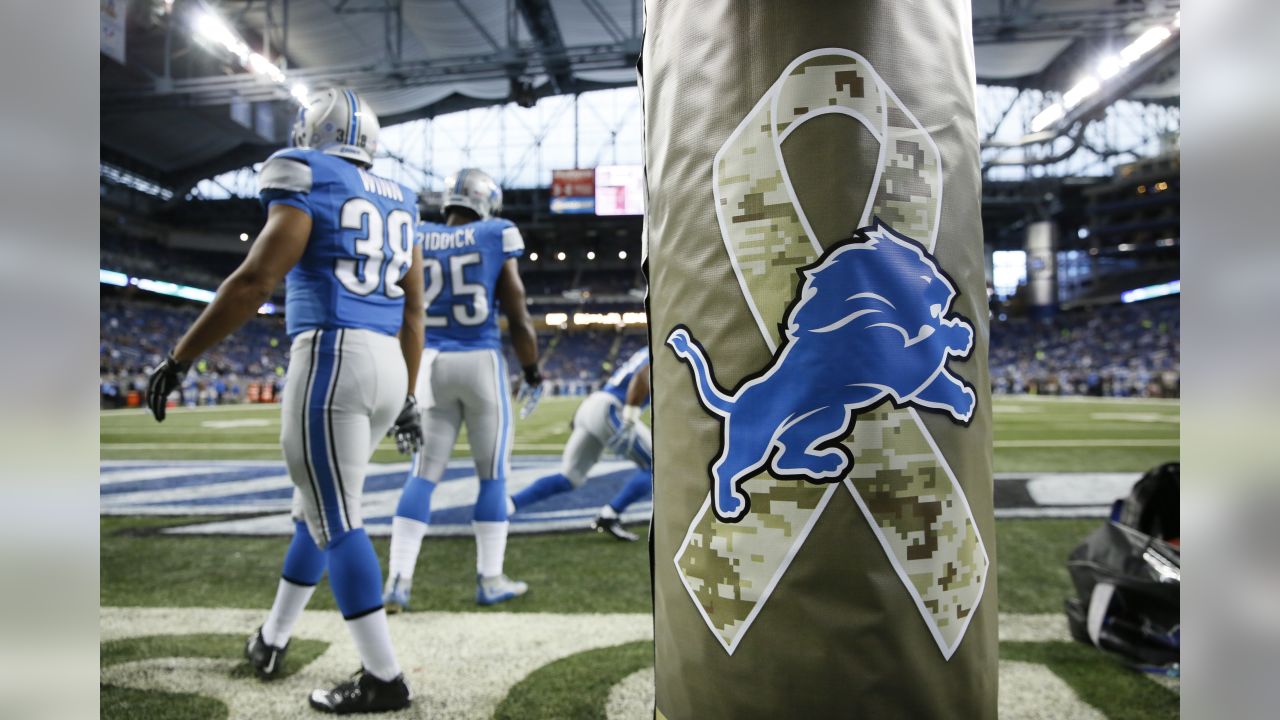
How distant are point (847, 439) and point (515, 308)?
2.57 metres

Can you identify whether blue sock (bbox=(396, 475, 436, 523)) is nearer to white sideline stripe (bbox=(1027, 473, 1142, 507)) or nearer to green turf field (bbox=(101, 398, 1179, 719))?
green turf field (bbox=(101, 398, 1179, 719))

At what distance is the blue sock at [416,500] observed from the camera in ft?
9.52

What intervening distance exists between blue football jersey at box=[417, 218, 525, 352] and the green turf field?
1.16 metres

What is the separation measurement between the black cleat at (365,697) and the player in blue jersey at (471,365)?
1000 millimetres

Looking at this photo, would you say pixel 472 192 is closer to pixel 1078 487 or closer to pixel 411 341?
pixel 411 341

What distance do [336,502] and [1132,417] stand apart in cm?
1514

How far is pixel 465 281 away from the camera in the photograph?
3090 millimetres

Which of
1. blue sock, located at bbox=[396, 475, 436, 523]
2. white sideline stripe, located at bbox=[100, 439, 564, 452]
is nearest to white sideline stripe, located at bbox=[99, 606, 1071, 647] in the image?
blue sock, located at bbox=[396, 475, 436, 523]

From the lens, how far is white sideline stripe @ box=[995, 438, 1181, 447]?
8609 mm

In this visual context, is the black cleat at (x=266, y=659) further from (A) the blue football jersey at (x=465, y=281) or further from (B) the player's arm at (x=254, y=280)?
(A) the blue football jersey at (x=465, y=281)

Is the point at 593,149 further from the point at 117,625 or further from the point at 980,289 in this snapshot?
the point at 980,289

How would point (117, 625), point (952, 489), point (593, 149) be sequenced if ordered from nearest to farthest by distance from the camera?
point (952, 489) < point (117, 625) < point (593, 149)
